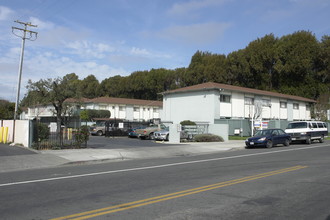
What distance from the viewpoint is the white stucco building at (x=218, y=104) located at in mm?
36594

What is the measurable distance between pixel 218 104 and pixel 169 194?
1164 inches

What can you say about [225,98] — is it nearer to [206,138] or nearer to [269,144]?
[206,138]

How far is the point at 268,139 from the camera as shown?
2286 cm

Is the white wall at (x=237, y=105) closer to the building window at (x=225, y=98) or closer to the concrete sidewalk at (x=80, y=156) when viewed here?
the building window at (x=225, y=98)

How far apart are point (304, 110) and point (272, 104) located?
→ 31.1ft

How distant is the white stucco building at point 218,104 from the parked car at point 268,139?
1215 centimetres

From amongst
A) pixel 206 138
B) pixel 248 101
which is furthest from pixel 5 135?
pixel 248 101

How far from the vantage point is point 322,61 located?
53.7m

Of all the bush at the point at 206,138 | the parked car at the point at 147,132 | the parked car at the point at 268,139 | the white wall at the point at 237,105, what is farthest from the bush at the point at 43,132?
the white wall at the point at 237,105

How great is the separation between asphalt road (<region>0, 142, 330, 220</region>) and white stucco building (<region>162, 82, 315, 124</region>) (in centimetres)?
2502

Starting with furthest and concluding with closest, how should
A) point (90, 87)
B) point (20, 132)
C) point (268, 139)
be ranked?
point (90, 87), point (268, 139), point (20, 132)

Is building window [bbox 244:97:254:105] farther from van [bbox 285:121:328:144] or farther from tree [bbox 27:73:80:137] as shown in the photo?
tree [bbox 27:73:80:137]

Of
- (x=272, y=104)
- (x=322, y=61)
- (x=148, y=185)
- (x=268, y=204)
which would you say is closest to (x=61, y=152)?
(x=148, y=185)

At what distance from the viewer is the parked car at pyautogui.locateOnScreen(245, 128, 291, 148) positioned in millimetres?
22781
